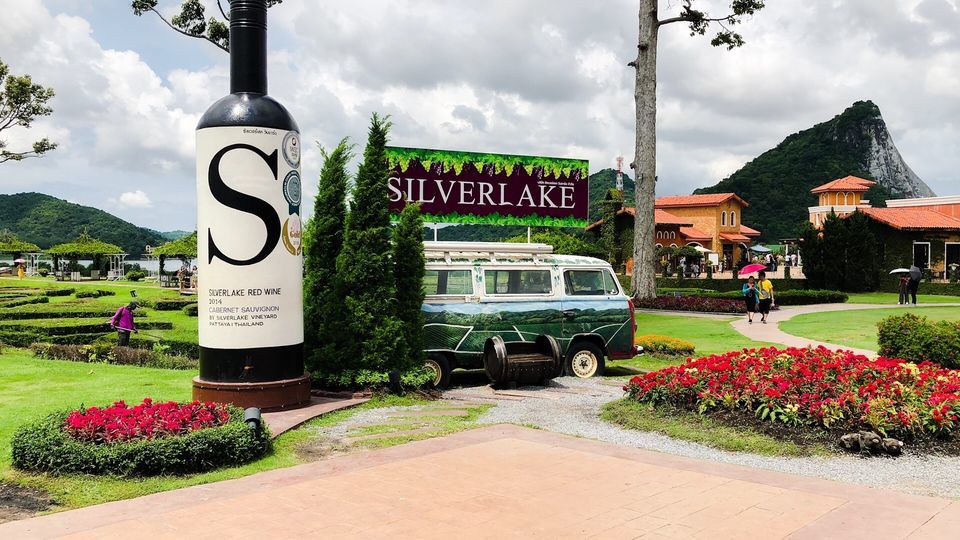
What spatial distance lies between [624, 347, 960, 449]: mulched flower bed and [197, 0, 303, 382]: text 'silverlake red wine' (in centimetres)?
485

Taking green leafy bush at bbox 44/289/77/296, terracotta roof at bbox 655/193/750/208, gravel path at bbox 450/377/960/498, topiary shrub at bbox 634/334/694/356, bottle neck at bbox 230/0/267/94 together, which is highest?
terracotta roof at bbox 655/193/750/208

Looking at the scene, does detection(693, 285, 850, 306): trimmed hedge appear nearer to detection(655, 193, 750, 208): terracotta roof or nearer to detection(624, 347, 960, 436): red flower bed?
detection(624, 347, 960, 436): red flower bed

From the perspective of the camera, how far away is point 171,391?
11484mm

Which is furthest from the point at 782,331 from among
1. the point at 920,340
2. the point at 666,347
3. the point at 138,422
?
the point at 138,422

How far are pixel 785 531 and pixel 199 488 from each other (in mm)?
4762

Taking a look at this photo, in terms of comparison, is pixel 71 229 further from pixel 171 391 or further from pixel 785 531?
pixel 785 531

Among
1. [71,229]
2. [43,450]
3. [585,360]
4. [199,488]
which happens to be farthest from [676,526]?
[71,229]

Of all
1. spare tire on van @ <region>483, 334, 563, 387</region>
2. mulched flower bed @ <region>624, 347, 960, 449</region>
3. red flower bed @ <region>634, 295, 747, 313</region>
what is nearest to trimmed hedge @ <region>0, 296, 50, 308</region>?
spare tire on van @ <region>483, 334, 563, 387</region>

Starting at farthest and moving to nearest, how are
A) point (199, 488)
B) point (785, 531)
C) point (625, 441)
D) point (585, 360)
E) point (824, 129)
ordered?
point (824, 129) → point (585, 360) → point (625, 441) → point (199, 488) → point (785, 531)

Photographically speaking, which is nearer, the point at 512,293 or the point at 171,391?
the point at 171,391

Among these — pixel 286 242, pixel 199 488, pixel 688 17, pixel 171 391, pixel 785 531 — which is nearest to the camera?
pixel 785 531

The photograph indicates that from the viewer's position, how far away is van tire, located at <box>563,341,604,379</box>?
1380 centimetres

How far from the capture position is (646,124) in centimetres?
2806

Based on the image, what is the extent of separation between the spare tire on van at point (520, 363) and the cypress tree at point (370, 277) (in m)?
1.56
